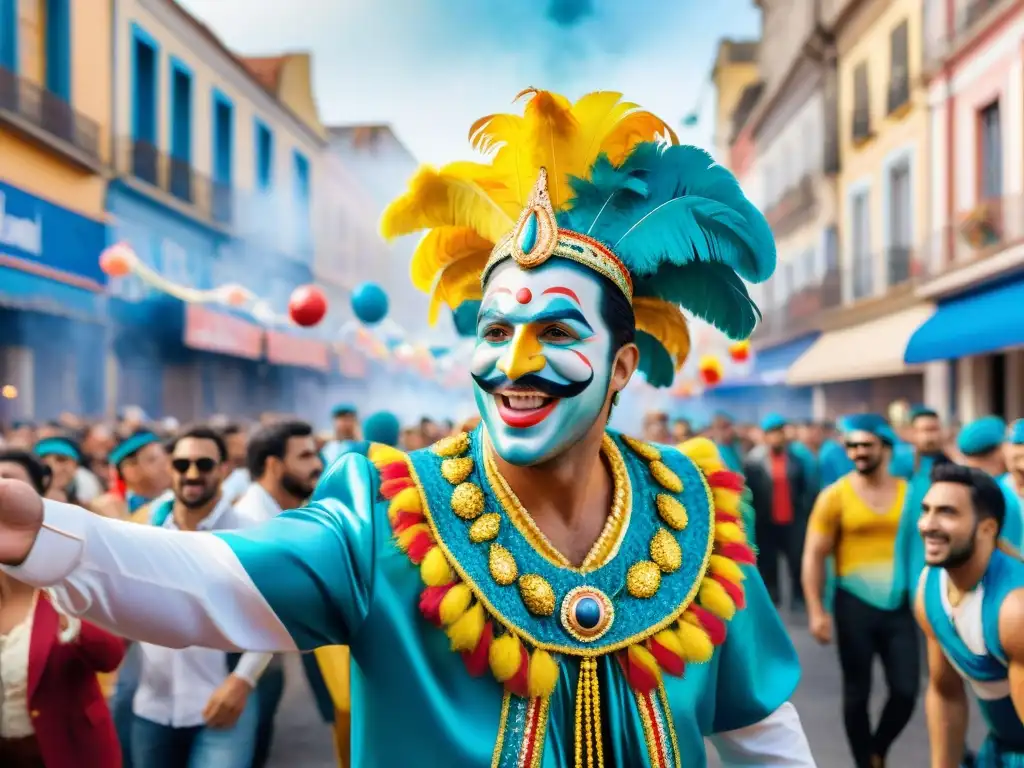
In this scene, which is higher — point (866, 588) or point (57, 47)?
point (57, 47)

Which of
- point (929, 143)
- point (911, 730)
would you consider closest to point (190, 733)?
point (911, 730)

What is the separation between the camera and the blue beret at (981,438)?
6798 mm

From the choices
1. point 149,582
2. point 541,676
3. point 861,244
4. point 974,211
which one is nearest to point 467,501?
point 541,676

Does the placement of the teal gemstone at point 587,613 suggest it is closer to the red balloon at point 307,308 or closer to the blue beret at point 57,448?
the blue beret at point 57,448

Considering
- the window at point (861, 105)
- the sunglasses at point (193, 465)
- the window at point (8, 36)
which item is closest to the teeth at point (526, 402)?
the sunglasses at point (193, 465)

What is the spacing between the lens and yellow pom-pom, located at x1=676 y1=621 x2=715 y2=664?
6.98 feet

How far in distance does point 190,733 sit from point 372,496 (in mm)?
2252

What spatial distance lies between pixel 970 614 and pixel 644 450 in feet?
6.46

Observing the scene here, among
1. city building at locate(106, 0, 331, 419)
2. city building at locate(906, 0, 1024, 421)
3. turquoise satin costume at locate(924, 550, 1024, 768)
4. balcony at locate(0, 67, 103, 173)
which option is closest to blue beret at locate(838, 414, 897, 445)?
turquoise satin costume at locate(924, 550, 1024, 768)

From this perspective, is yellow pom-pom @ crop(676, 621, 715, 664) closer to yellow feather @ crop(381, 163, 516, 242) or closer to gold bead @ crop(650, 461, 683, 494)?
gold bead @ crop(650, 461, 683, 494)

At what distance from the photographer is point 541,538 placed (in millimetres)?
2203

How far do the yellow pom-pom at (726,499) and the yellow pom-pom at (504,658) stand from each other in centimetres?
70

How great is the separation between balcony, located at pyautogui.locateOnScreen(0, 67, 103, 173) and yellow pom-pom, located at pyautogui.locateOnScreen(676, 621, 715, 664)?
1359 cm

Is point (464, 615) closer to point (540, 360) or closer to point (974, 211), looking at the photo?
point (540, 360)
